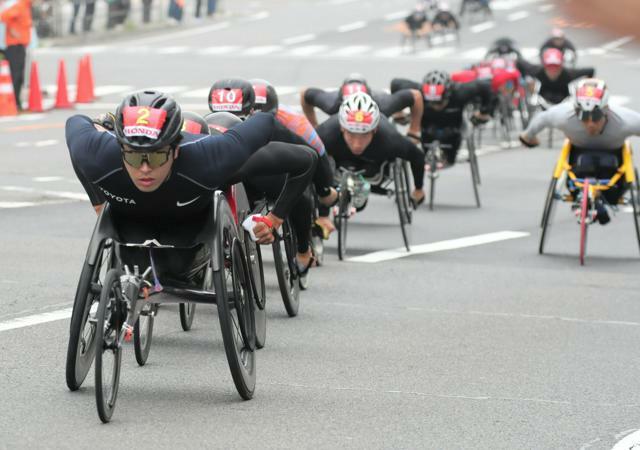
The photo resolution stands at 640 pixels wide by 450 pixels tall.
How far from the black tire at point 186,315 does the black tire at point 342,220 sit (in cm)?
388

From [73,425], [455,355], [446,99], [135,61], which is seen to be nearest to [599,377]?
[455,355]

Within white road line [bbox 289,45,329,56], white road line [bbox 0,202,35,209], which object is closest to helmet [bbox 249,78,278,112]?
white road line [bbox 0,202,35,209]

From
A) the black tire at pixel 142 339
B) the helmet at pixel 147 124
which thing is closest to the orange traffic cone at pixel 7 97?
the black tire at pixel 142 339

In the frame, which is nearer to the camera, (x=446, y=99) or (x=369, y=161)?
(x=369, y=161)

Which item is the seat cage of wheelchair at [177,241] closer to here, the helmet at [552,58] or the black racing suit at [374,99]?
the black racing suit at [374,99]

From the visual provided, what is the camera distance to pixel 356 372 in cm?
783

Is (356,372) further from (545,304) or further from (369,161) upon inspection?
(369,161)

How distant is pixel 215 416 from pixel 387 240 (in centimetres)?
824

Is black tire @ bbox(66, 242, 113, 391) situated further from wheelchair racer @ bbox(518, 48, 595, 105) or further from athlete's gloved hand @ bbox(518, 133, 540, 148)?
wheelchair racer @ bbox(518, 48, 595, 105)

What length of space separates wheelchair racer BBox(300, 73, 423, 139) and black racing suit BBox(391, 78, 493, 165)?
140cm

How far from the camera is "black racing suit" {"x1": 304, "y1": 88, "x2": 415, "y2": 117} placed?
15.4 metres

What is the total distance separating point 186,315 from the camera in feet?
29.1

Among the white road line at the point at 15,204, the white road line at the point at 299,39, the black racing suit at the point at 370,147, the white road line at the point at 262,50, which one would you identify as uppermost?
the black racing suit at the point at 370,147

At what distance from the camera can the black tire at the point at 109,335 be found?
6006mm
